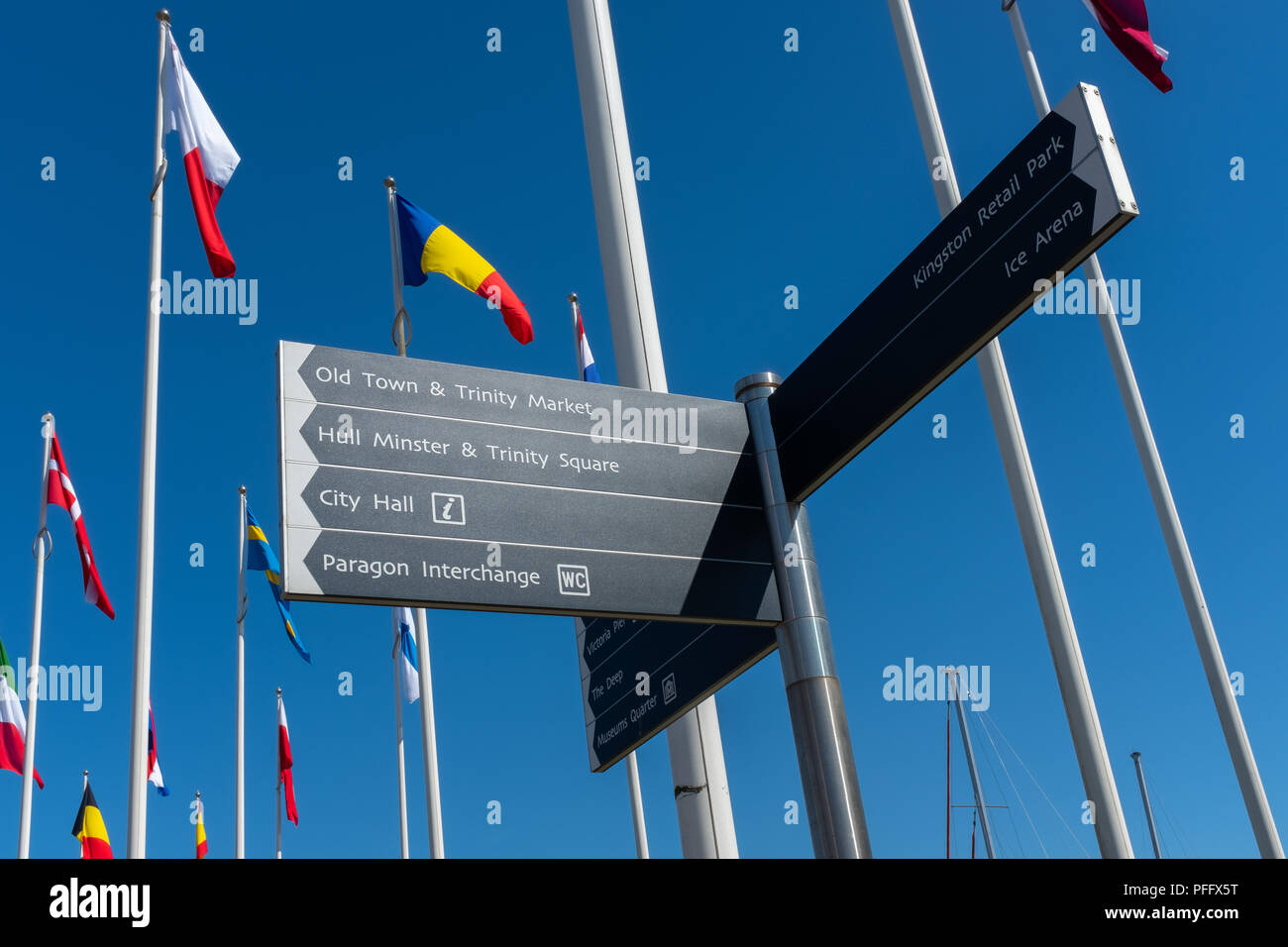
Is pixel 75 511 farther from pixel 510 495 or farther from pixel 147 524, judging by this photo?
pixel 510 495

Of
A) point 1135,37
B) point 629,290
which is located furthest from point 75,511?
point 1135,37

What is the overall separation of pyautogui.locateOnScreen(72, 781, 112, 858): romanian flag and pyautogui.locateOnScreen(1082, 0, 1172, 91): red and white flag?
74.4 ft

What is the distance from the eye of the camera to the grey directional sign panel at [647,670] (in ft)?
19.2

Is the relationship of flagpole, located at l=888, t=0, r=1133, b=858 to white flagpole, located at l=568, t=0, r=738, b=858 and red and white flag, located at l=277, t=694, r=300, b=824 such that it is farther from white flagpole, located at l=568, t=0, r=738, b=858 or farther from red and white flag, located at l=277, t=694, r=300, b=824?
red and white flag, located at l=277, t=694, r=300, b=824

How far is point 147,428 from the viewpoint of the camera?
498 inches

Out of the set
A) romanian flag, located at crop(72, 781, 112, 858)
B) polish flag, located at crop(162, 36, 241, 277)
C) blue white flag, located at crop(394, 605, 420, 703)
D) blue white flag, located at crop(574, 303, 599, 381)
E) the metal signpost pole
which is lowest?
the metal signpost pole

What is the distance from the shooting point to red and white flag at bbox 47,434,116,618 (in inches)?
661

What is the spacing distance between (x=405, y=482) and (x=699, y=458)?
1.48 metres

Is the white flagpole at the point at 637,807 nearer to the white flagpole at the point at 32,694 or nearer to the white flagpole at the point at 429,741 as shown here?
the white flagpole at the point at 429,741

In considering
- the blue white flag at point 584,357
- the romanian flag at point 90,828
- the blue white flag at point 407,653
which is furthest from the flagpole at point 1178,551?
the romanian flag at point 90,828

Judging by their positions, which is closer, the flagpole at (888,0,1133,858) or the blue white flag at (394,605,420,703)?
the flagpole at (888,0,1133,858)

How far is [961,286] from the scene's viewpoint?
16.6 ft

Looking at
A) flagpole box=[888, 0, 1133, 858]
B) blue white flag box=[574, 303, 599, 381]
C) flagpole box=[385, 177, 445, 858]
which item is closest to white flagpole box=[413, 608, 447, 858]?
flagpole box=[385, 177, 445, 858]
